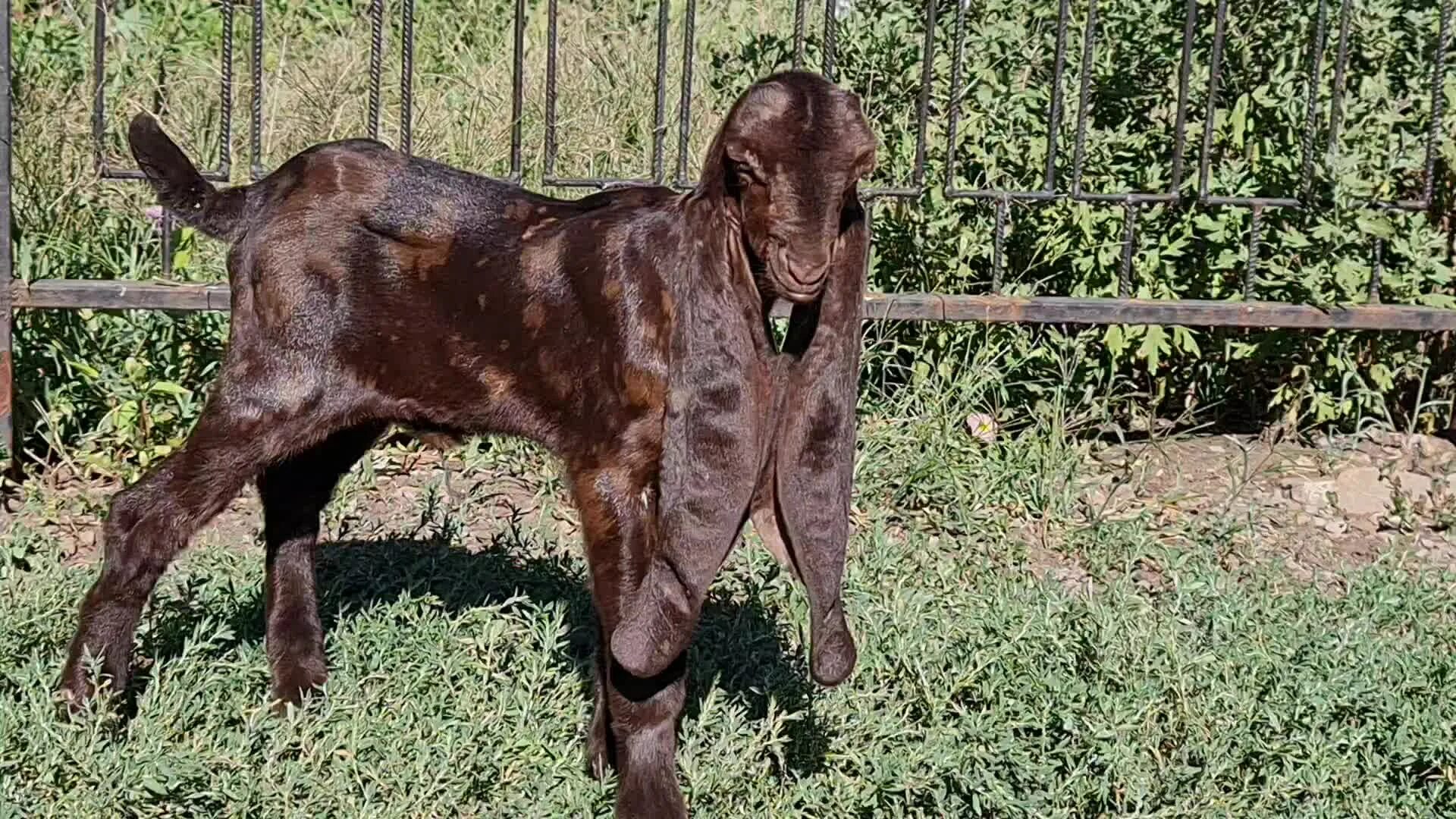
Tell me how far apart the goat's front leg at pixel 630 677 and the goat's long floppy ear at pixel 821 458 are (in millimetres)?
260

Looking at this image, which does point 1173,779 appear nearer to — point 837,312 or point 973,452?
point 837,312

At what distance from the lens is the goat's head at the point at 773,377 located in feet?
11.6

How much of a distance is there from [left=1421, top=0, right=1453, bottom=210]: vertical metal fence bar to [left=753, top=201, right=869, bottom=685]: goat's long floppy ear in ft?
10.3

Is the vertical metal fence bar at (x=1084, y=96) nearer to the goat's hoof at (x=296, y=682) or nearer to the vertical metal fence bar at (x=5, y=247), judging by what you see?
the goat's hoof at (x=296, y=682)

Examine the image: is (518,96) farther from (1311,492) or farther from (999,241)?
(1311,492)

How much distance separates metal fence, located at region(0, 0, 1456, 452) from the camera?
5910mm

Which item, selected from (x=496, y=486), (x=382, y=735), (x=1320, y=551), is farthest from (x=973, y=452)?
(x=382, y=735)

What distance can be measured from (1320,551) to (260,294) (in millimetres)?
3516

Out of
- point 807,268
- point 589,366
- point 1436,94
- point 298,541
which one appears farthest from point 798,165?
point 1436,94

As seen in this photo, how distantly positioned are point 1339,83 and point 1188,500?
56.5 inches

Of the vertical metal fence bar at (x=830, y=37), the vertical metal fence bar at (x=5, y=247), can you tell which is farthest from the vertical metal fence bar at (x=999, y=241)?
the vertical metal fence bar at (x=5, y=247)

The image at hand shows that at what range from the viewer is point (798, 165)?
11.6ft

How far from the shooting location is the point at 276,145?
7.67 metres

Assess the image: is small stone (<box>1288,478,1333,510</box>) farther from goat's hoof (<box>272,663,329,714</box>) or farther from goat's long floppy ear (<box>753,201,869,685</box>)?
goat's hoof (<box>272,663,329,714</box>)
